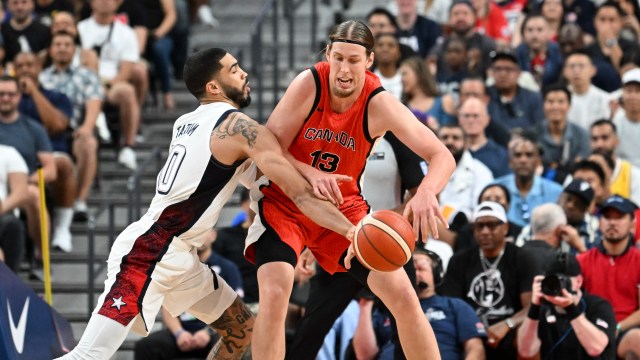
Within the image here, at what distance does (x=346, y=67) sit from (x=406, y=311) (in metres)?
1.50

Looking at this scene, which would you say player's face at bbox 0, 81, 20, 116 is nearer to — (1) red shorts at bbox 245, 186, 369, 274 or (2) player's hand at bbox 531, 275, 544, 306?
(1) red shorts at bbox 245, 186, 369, 274

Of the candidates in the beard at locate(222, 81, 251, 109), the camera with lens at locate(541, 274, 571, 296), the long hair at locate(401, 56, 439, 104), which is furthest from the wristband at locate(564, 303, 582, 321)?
the long hair at locate(401, 56, 439, 104)

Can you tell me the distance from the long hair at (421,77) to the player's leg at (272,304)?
253 inches

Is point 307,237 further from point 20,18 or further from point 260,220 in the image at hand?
point 20,18

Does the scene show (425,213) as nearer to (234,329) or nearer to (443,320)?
(234,329)

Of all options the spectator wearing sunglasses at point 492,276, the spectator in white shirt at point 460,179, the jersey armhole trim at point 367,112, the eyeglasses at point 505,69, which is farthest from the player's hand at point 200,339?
the eyeglasses at point 505,69

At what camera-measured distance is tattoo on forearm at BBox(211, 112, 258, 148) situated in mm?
7949

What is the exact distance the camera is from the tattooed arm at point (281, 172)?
25.7 feet

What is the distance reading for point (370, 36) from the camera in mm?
8047

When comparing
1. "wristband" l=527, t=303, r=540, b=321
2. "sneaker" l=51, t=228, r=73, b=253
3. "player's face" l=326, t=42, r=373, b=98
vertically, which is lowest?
"sneaker" l=51, t=228, r=73, b=253

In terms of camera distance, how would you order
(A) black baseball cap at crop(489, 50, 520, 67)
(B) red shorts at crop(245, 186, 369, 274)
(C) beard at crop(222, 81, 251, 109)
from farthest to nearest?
(A) black baseball cap at crop(489, 50, 520, 67) → (C) beard at crop(222, 81, 251, 109) → (B) red shorts at crop(245, 186, 369, 274)

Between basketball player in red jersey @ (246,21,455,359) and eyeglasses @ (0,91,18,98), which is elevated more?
basketball player in red jersey @ (246,21,455,359)

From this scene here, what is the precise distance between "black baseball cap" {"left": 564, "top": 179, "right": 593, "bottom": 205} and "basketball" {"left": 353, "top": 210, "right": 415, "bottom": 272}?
4449 millimetres

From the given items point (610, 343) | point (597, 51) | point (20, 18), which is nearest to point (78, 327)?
point (20, 18)
